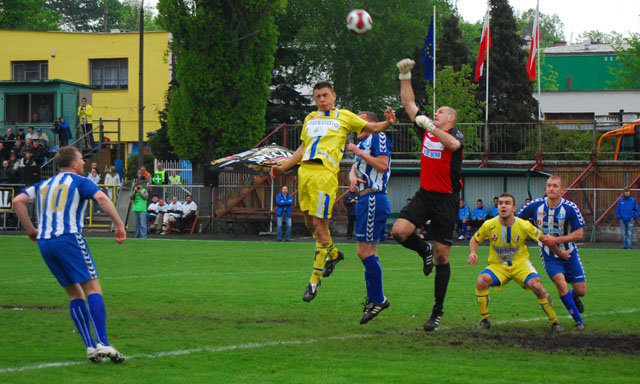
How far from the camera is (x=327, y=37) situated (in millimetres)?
54719

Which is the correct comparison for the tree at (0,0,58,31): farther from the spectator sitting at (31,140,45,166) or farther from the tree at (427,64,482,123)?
the tree at (427,64,482,123)

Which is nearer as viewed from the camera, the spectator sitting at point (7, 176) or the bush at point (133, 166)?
the spectator sitting at point (7, 176)

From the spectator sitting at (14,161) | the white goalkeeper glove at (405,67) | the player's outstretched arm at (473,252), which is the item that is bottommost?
the player's outstretched arm at (473,252)

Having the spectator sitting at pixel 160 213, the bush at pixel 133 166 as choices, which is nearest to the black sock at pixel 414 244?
the spectator sitting at pixel 160 213

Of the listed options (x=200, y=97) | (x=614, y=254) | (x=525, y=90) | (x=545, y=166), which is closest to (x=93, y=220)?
(x=200, y=97)

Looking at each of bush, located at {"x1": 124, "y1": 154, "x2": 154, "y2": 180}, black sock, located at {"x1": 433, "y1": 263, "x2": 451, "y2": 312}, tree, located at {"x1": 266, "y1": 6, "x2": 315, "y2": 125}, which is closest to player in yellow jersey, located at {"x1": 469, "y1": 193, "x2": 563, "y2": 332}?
black sock, located at {"x1": 433, "y1": 263, "x2": 451, "y2": 312}

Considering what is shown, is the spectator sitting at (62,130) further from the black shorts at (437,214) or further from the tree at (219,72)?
the black shorts at (437,214)

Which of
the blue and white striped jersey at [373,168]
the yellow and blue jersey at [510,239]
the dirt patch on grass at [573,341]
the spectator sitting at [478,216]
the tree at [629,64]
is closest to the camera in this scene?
the dirt patch on grass at [573,341]

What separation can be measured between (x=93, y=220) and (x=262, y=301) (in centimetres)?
2505

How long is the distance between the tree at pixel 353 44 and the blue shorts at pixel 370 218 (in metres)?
43.6

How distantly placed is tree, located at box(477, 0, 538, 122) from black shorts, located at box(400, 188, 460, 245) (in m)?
48.9

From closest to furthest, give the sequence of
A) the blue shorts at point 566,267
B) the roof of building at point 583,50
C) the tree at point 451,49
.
A: the blue shorts at point 566,267
the tree at point 451,49
the roof of building at point 583,50

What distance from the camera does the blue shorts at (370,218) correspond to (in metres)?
10.3

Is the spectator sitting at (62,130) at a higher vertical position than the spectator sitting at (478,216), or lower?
higher
